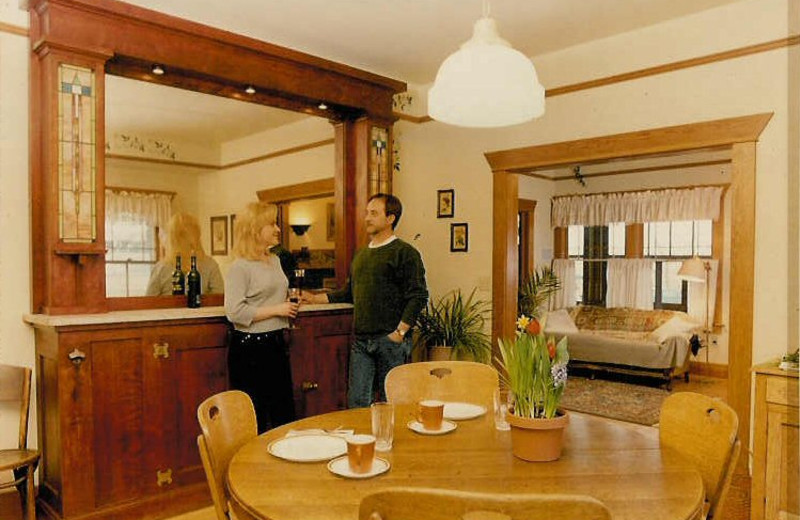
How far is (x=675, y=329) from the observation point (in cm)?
658

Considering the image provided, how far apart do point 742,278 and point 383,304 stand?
75.4 inches

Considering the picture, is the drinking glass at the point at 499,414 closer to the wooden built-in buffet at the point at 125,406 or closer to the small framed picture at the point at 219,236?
the wooden built-in buffet at the point at 125,406

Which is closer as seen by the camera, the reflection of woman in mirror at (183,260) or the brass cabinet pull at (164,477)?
the brass cabinet pull at (164,477)

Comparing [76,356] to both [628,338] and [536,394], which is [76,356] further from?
[628,338]

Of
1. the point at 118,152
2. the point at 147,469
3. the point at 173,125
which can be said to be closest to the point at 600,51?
the point at 173,125

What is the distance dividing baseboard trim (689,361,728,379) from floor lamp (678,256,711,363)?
0.24 m

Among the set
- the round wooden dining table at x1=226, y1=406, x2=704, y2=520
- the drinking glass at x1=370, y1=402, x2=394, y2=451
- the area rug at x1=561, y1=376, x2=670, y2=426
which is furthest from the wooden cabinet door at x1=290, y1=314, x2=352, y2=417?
the area rug at x1=561, y1=376, x2=670, y2=426

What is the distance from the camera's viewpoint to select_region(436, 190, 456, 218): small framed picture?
4.64 m

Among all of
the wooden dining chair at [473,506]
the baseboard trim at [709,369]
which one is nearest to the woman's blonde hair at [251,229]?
the wooden dining chair at [473,506]

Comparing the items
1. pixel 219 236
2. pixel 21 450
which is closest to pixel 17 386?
pixel 21 450

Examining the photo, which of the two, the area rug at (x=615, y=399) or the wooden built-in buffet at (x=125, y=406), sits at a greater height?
the wooden built-in buffet at (x=125, y=406)

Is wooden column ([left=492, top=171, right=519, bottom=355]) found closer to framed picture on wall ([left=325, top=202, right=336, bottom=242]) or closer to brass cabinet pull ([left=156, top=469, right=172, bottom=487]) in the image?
framed picture on wall ([left=325, top=202, right=336, bottom=242])

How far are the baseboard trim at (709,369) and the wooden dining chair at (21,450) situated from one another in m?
6.77

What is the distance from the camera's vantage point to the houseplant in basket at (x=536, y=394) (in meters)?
1.56
